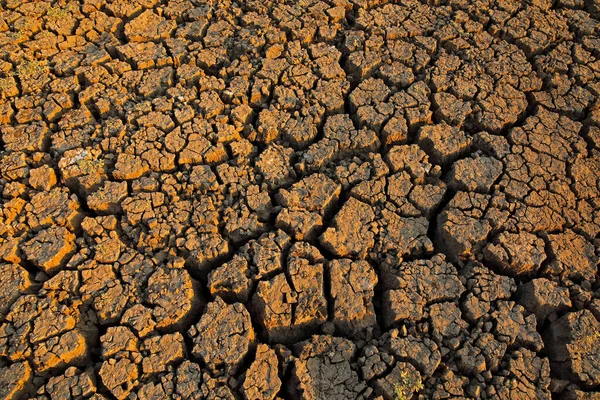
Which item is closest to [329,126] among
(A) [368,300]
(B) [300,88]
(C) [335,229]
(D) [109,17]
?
(B) [300,88]

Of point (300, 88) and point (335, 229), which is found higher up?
point (300, 88)

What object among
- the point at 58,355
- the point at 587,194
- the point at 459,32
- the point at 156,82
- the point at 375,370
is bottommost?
the point at 58,355

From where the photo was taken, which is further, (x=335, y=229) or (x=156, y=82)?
(x=156, y=82)

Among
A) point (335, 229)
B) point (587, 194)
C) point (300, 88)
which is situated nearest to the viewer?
point (335, 229)

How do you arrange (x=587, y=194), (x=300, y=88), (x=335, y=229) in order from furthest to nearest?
(x=300, y=88)
(x=587, y=194)
(x=335, y=229)

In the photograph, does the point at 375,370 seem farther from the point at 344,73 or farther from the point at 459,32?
the point at 459,32

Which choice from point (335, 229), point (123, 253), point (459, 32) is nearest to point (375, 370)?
point (335, 229)
